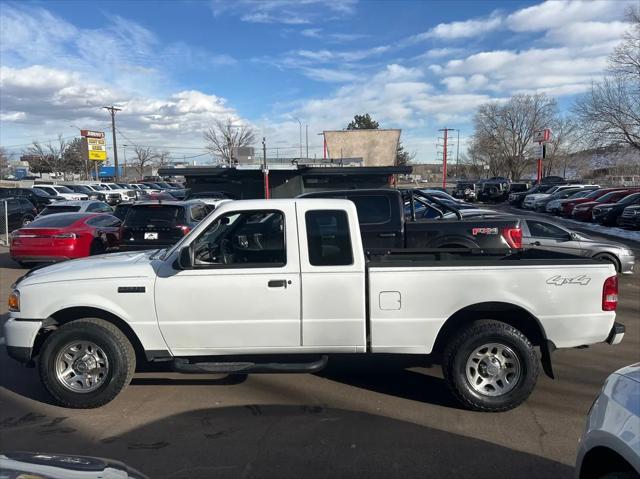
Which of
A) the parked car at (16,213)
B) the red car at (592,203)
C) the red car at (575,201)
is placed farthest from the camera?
the red car at (575,201)

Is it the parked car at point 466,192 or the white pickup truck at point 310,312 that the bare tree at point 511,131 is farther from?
the white pickup truck at point 310,312

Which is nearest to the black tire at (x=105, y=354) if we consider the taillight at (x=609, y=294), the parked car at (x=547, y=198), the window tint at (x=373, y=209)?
the taillight at (x=609, y=294)

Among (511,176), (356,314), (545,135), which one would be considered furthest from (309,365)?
(511,176)

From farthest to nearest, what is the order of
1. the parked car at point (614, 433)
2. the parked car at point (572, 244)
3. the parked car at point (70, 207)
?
the parked car at point (70, 207)
the parked car at point (572, 244)
the parked car at point (614, 433)

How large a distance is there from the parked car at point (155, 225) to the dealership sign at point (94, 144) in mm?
70266

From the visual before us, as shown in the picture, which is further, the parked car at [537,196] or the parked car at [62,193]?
the parked car at [537,196]

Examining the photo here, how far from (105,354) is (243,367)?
1.27 m

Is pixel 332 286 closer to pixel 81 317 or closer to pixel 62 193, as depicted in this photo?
pixel 81 317

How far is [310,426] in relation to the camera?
14.0 ft

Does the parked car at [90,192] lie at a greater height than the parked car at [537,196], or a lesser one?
greater

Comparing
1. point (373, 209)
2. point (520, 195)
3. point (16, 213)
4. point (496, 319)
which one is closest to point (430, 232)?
point (373, 209)

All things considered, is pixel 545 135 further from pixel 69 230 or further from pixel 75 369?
pixel 75 369

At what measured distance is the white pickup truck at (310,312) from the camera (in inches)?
176

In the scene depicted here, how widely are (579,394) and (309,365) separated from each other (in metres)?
2.71
